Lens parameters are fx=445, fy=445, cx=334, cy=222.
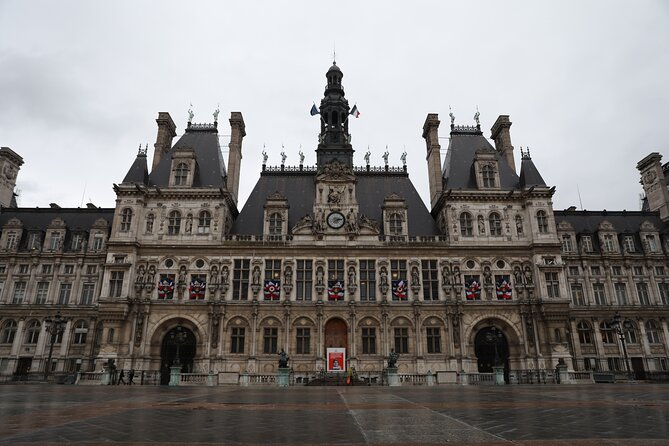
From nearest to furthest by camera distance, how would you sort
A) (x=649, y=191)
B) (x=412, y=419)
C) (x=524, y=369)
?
(x=412, y=419) → (x=524, y=369) → (x=649, y=191)

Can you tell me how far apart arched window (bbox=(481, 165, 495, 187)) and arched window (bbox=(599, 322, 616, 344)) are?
17.7 meters

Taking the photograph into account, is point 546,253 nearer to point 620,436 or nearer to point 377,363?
point 377,363

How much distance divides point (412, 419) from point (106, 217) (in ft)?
157

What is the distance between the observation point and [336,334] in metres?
39.8

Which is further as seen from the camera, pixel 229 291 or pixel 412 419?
→ pixel 229 291

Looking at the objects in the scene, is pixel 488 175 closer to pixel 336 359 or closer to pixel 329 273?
pixel 329 273

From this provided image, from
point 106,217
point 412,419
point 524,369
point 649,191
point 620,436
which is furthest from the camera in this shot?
point 649,191

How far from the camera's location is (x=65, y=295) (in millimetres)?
44781

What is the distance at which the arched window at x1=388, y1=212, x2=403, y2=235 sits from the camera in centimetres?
4300

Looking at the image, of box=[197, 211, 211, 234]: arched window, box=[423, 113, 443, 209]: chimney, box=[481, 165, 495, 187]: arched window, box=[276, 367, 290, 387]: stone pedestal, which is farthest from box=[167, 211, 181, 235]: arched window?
box=[481, 165, 495, 187]: arched window

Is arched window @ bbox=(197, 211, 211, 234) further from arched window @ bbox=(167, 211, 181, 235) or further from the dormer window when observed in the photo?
the dormer window

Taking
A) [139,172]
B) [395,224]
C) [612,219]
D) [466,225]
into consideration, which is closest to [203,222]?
[139,172]

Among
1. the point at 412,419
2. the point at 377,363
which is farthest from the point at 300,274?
the point at 412,419

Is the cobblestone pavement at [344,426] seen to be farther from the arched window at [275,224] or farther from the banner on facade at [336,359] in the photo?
the arched window at [275,224]
